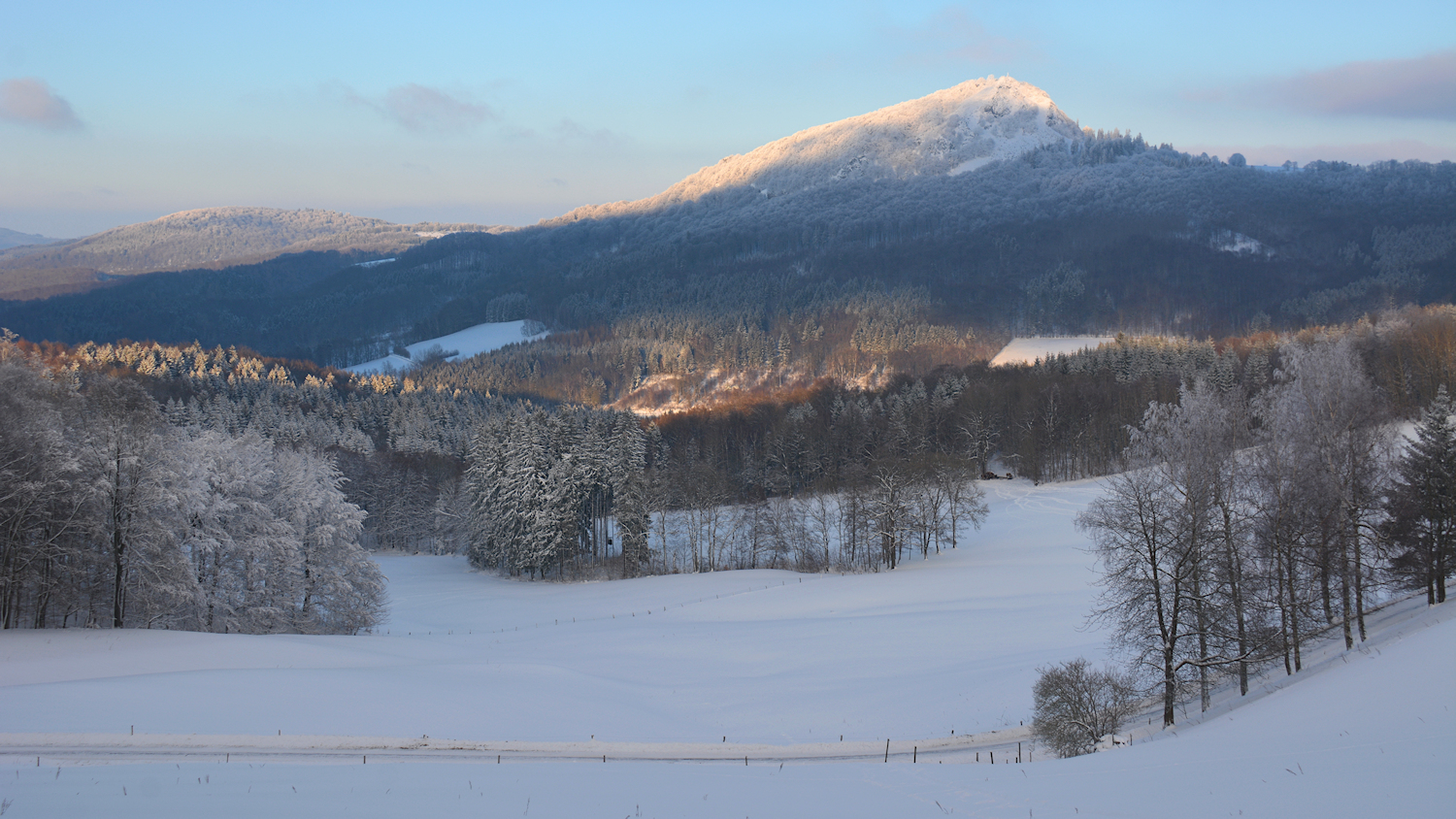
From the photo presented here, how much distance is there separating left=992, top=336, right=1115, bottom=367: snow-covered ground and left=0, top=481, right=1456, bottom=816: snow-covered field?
466 feet

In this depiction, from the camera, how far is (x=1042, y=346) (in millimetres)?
186250

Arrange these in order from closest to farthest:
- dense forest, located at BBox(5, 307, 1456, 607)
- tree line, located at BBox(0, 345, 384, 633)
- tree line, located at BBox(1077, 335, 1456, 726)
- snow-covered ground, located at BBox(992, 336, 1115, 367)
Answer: tree line, located at BBox(1077, 335, 1456, 726) → tree line, located at BBox(0, 345, 384, 633) → dense forest, located at BBox(5, 307, 1456, 607) → snow-covered ground, located at BBox(992, 336, 1115, 367)

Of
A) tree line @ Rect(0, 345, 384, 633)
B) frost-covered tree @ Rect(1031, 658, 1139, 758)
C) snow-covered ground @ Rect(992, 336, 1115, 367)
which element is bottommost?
frost-covered tree @ Rect(1031, 658, 1139, 758)

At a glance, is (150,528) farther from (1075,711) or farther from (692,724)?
(1075,711)

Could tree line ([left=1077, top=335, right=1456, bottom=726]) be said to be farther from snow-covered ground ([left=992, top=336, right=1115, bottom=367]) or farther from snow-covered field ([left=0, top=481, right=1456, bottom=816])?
snow-covered ground ([left=992, top=336, right=1115, bottom=367])

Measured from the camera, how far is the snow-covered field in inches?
511

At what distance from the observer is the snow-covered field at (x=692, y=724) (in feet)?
42.6

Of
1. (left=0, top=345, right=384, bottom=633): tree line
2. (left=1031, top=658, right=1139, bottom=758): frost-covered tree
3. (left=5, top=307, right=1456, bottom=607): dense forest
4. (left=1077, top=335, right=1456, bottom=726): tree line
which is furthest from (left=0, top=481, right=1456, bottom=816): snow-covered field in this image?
(left=5, top=307, right=1456, bottom=607): dense forest

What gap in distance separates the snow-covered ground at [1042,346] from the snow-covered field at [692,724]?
466 feet

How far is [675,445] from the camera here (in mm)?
111812

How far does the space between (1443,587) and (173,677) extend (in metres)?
40.1

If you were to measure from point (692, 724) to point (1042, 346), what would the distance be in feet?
594

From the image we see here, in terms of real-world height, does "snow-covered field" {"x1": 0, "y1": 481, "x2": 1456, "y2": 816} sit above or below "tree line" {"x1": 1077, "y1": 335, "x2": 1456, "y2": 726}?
below

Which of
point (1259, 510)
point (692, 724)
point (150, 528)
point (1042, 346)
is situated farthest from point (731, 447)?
point (1042, 346)
